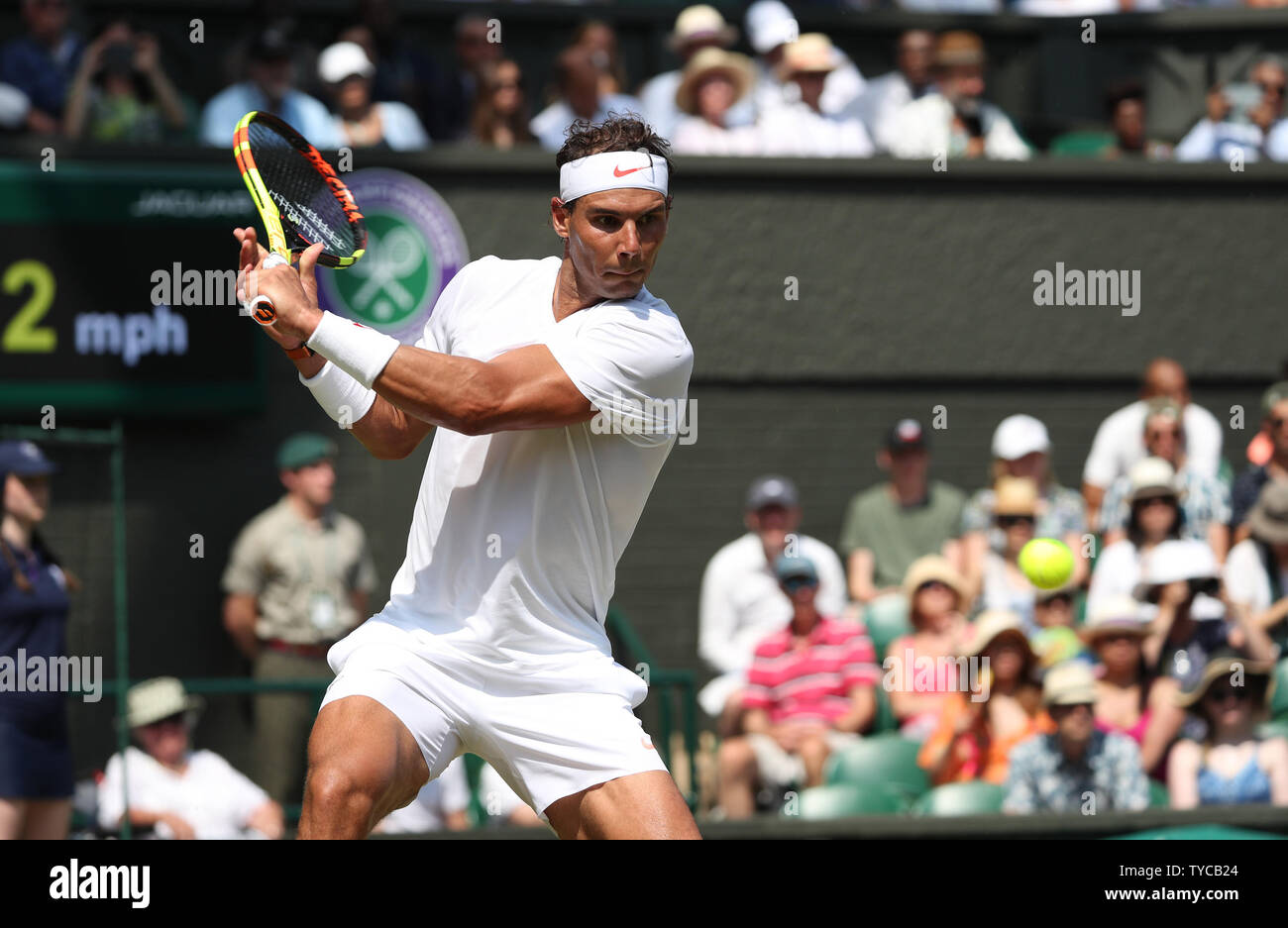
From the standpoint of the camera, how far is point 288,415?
980 cm

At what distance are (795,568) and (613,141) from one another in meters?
4.07

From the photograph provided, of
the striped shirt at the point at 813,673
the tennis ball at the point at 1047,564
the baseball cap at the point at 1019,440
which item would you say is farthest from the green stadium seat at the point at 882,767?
the baseball cap at the point at 1019,440

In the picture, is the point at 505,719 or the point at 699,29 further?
the point at 699,29

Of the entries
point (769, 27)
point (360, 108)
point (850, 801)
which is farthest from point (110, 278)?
point (850, 801)

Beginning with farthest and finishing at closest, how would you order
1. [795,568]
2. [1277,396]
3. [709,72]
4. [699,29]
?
[699,29] < [709,72] < [1277,396] < [795,568]

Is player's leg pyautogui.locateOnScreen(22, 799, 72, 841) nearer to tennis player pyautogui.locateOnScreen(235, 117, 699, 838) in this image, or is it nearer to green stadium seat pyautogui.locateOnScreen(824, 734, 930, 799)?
green stadium seat pyautogui.locateOnScreen(824, 734, 930, 799)

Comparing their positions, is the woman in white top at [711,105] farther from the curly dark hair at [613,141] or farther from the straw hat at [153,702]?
the curly dark hair at [613,141]

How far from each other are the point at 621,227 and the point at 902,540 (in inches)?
195

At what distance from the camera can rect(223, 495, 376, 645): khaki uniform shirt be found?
351 inches

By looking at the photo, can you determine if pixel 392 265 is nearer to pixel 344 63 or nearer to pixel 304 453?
pixel 344 63

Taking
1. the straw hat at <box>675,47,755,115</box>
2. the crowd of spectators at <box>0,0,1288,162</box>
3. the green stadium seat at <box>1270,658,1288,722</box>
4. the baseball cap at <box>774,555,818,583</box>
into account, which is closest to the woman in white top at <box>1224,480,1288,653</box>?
the green stadium seat at <box>1270,658,1288,722</box>

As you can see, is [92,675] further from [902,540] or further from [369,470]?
[902,540]

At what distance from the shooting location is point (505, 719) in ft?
15.5
